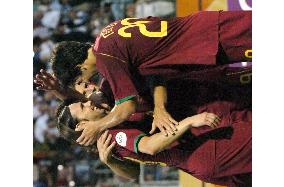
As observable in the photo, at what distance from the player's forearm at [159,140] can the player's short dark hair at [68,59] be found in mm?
273

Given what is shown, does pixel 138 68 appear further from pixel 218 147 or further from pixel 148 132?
pixel 218 147

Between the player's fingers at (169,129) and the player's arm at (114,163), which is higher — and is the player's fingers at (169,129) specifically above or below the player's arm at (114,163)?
above

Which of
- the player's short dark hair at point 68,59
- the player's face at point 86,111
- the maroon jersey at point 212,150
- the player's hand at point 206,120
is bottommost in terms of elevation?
the maroon jersey at point 212,150

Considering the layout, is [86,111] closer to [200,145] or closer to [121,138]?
[121,138]

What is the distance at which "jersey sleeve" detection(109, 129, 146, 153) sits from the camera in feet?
5.42

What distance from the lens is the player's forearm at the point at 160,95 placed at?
5.41 ft

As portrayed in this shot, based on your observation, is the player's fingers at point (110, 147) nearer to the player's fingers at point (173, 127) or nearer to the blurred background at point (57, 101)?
the blurred background at point (57, 101)

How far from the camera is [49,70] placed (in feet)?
5.65

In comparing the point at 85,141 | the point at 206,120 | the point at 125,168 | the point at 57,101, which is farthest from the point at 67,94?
the point at 206,120

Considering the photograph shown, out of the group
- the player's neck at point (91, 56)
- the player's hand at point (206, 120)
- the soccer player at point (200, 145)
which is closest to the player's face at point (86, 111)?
the soccer player at point (200, 145)

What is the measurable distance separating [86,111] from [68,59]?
160 millimetres

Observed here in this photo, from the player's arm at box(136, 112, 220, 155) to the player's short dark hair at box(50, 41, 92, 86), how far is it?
0.28 metres
